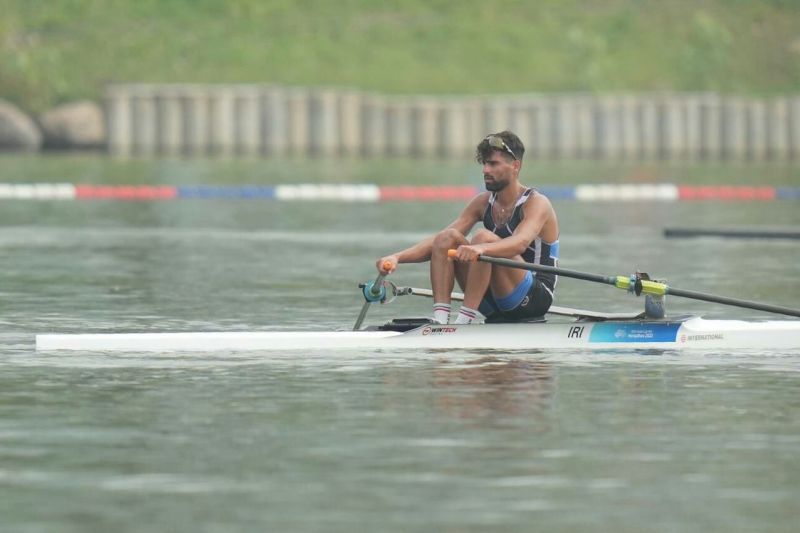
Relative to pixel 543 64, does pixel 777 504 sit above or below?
below

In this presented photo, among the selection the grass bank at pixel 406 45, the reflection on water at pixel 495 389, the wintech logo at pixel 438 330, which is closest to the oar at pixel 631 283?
the wintech logo at pixel 438 330

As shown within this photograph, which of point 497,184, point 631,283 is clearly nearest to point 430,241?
point 497,184

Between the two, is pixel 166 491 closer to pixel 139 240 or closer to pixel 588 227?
pixel 139 240

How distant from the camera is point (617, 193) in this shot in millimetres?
37906

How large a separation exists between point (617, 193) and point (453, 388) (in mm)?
25251

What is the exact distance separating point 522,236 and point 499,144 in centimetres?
63

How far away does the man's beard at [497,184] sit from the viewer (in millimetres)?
14883

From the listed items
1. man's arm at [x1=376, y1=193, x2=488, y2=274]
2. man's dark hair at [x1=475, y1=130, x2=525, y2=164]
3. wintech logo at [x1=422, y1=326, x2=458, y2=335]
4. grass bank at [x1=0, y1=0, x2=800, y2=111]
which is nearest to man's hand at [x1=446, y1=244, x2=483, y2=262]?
man's arm at [x1=376, y1=193, x2=488, y2=274]

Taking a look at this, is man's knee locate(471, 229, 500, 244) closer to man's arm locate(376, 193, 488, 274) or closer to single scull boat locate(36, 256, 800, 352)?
man's arm locate(376, 193, 488, 274)

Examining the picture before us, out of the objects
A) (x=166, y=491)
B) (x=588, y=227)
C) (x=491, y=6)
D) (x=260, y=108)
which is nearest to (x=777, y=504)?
(x=166, y=491)

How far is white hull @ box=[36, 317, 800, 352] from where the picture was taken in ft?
48.0

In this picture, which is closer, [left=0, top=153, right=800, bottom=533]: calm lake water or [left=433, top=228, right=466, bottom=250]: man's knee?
[left=0, top=153, right=800, bottom=533]: calm lake water

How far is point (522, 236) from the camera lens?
14.8 m

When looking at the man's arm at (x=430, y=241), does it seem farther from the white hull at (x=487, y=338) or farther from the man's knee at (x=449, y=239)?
the white hull at (x=487, y=338)
